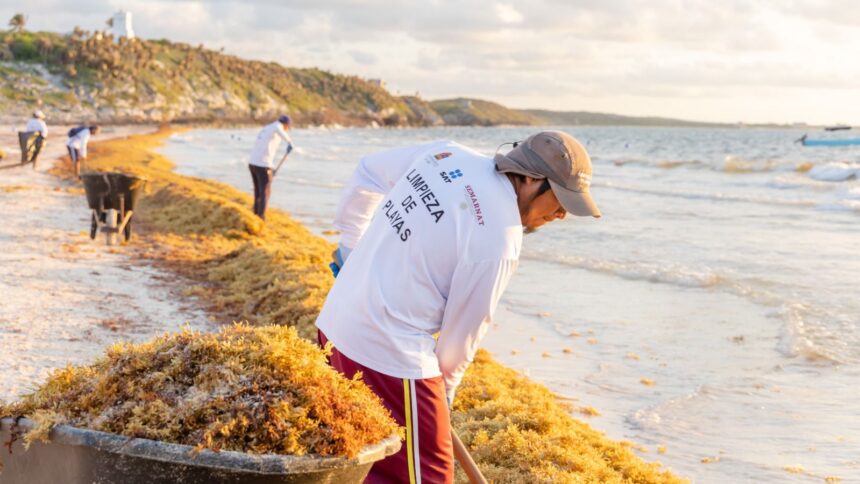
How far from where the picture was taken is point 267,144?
1256 centimetres

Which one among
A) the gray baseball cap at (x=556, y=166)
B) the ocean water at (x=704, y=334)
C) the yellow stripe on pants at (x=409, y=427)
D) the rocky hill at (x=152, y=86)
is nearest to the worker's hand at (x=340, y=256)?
the yellow stripe on pants at (x=409, y=427)

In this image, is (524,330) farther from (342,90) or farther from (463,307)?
(342,90)

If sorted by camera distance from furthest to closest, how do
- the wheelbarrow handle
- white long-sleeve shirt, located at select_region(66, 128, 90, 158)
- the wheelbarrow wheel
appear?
1. white long-sleeve shirt, located at select_region(66, 128, 90, 158)
2. the wheelbarrow wheel
3. the wheelbarrow handle

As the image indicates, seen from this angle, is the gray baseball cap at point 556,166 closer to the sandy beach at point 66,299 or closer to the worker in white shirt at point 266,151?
the sandy beach at point 66,299

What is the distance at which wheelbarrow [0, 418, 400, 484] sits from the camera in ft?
7.11

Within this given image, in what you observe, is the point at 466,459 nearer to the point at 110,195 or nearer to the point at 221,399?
the point at 221,399

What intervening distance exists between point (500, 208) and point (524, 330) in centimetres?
605

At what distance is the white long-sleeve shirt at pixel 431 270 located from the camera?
8.39ft

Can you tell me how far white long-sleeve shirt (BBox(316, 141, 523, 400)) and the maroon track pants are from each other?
4cm

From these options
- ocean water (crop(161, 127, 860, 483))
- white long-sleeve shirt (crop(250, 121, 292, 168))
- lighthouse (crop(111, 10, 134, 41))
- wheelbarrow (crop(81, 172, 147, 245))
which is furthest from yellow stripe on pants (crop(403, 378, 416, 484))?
lighthouse (crop(111, 10, 134, 41))

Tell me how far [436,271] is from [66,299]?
21.0 ft

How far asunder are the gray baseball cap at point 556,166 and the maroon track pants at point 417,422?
0.75 m

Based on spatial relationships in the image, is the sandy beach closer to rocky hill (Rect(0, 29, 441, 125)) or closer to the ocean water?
the ocean water

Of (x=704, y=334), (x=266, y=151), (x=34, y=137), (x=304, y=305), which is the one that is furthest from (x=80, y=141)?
(x=704, y=334)
